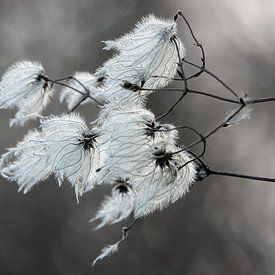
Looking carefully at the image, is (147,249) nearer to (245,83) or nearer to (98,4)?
(245,83)

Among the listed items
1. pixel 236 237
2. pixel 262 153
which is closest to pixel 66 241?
pixel 236 237

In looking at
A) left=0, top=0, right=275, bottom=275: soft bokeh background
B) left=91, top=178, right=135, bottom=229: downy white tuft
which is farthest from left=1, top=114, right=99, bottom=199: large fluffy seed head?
left=0, top=0, right=275, bottom=275: soft bokeh background

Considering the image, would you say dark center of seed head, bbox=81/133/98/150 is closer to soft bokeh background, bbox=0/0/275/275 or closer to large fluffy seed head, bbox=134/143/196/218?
large fluffy seed head, bbox=134/143/196/218

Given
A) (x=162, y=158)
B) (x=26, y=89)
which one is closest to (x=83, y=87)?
(x=26, y=89)

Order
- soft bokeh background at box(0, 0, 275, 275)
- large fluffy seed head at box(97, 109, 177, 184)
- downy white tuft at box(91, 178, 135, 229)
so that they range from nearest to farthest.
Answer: large fluffy seed head at box(97, 109, 177, 184)
downy white tuft at box(91, 178, 135, 229)
soft bokeh background at box(0, 0, 275, 275)

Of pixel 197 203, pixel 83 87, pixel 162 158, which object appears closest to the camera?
pixel 162 158

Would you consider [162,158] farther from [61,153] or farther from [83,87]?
[83,87]

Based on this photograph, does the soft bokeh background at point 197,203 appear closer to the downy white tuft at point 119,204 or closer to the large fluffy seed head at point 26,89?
the downy white tuft at point 119,204
